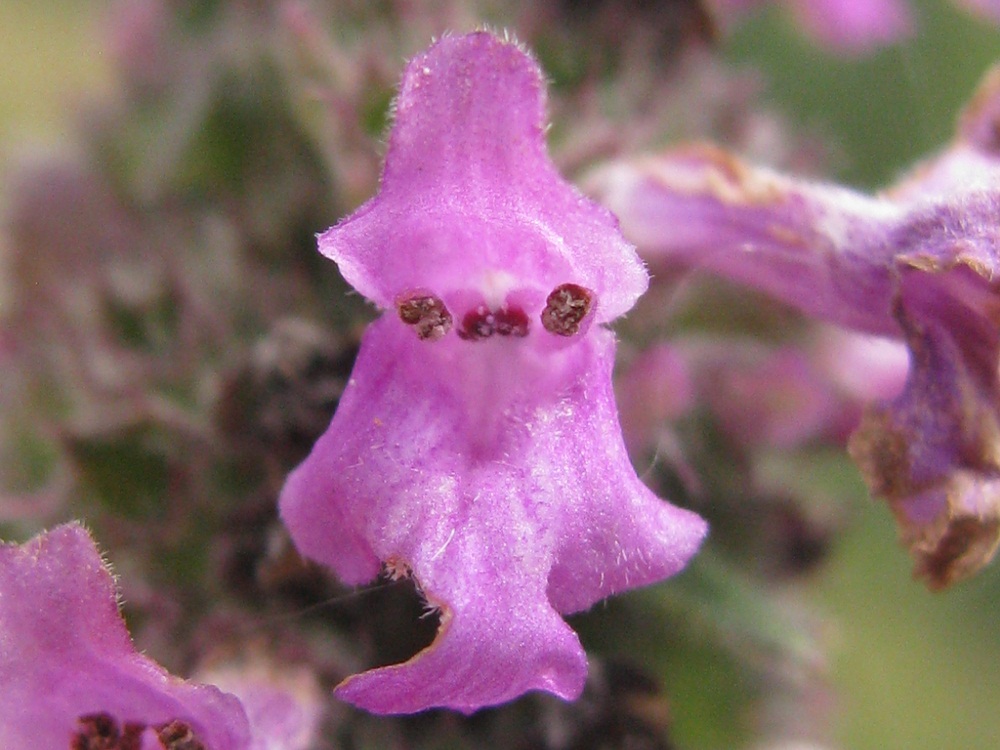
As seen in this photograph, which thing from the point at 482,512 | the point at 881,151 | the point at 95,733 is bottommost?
the point at 881,151

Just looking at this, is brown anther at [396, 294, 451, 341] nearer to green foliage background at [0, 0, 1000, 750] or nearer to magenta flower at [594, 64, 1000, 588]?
magenta flower at [594, 64, 1000, 588]

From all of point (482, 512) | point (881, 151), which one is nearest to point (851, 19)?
point (881, 151)

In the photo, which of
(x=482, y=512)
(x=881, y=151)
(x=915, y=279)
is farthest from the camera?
(x=881, y=151)

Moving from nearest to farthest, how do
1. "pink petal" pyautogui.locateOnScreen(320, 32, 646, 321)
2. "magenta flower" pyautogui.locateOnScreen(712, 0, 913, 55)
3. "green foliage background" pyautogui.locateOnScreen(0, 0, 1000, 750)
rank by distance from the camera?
"pink petal" pyautogui.locateOnScreen(320, 32, 646, 321), "magenta flower" pyautogui.locateOnScreen(712, 0, 913, 55), "green foliage background" pyautogui.locateOnScreen(0, 0, 1000, 750)

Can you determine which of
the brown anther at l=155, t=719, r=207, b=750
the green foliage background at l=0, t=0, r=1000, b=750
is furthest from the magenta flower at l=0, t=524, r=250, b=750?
the green foliage background at l=0, t=0, r=1000, b=750

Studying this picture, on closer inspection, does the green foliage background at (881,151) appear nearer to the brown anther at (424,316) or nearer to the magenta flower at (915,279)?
the magenta flower at (915,279)

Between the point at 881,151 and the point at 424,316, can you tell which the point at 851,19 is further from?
the point at 424,316

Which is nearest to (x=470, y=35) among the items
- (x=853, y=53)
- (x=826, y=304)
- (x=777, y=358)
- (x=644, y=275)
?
(x=644, y=275)
